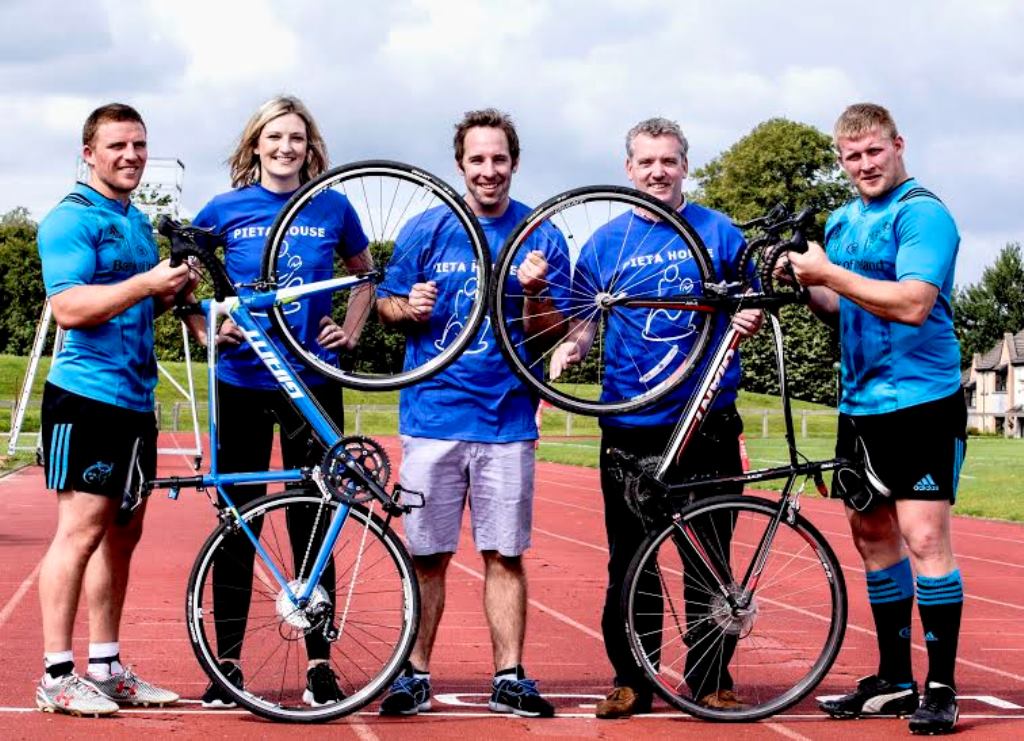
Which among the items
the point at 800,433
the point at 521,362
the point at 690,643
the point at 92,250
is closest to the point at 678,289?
the point at 521,362

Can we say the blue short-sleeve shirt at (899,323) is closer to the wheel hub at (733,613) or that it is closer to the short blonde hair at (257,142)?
the wheel hub at (733,613)

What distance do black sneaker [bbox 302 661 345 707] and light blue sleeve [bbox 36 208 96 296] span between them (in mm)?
1641

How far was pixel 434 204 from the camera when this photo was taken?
616 cm

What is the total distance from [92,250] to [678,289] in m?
2.16

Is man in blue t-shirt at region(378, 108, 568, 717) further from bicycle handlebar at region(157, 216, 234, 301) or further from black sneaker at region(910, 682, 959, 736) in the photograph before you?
black sneaker at region(910, 682, 959, 736)

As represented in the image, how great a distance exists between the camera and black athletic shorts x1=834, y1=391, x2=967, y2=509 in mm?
5863

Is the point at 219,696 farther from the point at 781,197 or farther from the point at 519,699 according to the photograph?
the point at 781,197

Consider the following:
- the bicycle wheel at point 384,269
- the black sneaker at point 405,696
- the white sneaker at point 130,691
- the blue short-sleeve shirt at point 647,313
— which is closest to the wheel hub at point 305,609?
the black sneaker at point 405,696

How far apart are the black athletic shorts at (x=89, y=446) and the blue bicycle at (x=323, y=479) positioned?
20cm

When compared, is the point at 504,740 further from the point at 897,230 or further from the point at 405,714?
the point at 897,230

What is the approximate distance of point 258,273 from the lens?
618 centimetres

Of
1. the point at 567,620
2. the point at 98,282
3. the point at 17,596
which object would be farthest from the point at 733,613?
the point at 17,596

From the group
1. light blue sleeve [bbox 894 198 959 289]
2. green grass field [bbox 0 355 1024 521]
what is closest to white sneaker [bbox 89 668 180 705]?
light blue sleeve [bbox 894 198 959 289]

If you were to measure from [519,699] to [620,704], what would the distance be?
1.23 ft
